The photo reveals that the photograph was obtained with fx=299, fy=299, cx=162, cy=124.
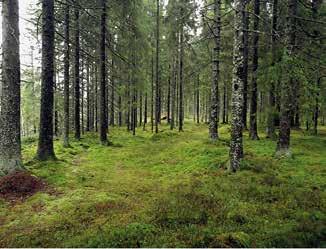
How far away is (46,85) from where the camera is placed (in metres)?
11.5

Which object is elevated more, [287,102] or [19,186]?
[287,102]

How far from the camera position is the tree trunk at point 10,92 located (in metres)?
9.47

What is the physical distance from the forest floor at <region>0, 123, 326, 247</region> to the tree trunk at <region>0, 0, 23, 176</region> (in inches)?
38.1

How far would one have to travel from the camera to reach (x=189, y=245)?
5242 millimetres

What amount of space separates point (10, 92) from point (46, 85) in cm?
193

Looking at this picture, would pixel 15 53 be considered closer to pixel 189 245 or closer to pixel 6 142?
pixel 6 142

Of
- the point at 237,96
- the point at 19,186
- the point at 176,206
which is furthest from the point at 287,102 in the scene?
the point at 19,186

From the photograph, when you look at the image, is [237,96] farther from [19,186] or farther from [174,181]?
[19,186]

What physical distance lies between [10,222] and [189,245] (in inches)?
159

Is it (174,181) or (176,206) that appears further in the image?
(174,181)

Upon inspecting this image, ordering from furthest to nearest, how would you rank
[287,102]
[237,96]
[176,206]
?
[287,102]
[237,96]
[176,206]

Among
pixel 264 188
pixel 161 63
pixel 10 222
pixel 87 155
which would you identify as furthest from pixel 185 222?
pixel 161 63

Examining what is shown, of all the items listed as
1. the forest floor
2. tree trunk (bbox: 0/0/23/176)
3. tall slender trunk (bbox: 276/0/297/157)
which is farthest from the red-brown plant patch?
tall slender trunk (bbox: 276/0/297/157)

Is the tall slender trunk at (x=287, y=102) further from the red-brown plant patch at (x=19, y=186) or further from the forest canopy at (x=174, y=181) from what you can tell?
the red-brown plant patch at (x=19, y=186)
